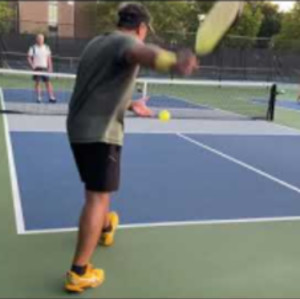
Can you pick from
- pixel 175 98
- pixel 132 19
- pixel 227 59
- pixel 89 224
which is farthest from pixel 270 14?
pixel 227 59

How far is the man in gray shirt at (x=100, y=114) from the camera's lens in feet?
9.32

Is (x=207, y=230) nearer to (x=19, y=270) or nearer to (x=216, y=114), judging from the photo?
(x=19, y=270)

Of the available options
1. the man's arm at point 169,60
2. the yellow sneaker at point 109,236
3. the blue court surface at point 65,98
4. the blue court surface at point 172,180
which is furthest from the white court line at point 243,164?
the blue court surface at point 65,98

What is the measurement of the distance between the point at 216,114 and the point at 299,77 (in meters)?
11.4

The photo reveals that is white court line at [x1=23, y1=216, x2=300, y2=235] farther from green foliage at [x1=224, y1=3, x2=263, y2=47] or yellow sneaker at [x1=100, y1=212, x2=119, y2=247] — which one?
green foliage at [x1=224, y1=3, x2=263, y2=47]

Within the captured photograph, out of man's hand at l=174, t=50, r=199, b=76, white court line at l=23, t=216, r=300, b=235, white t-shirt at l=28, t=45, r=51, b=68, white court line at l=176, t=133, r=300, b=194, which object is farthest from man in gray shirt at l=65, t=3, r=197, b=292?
white t-shirt at l=28, t=45, r=51, b=68

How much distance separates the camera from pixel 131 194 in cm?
542

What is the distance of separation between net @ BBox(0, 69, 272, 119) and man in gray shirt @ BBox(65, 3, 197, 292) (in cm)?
731

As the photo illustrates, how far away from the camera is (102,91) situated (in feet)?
9.79

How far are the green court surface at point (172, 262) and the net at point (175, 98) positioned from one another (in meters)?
6.36

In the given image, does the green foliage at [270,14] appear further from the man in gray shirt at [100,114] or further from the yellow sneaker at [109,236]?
the yellow sneaker at [109,236]

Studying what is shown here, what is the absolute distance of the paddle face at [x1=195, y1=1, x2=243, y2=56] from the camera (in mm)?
2256

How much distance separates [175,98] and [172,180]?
1013cm

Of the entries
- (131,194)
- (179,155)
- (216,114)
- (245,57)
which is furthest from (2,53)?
(131,194)
